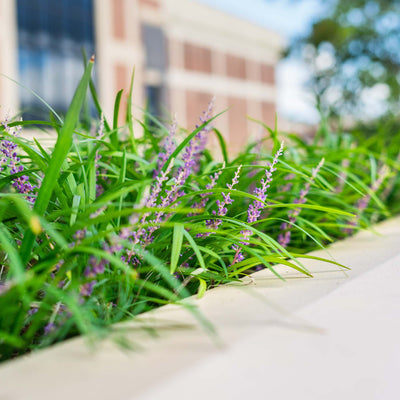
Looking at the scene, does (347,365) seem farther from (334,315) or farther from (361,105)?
(361,105)

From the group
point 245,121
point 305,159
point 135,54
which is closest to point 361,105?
point 135,54

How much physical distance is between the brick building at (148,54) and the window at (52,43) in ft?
0.12

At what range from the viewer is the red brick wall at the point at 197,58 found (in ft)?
86.2

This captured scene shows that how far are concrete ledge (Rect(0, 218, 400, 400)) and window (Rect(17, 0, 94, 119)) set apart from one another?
A: 60.6ft

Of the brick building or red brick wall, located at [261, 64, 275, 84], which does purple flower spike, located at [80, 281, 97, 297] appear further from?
red brick wall, located at [261, 64, 275, 84]

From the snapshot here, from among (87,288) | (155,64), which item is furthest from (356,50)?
(87,288)

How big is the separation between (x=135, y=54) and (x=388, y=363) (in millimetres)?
20961

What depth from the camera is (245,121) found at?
29.0m

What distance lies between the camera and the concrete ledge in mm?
510

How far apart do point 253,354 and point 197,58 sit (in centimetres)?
2755

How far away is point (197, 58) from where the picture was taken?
2689cm

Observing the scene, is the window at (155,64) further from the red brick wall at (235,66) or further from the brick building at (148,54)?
the red brick wall at (235,66)

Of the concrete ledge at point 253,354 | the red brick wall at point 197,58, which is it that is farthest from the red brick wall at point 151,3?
the concrete ledge at point 253,354

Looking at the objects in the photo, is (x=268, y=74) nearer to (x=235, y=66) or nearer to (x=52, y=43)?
(x=235, y=66)
